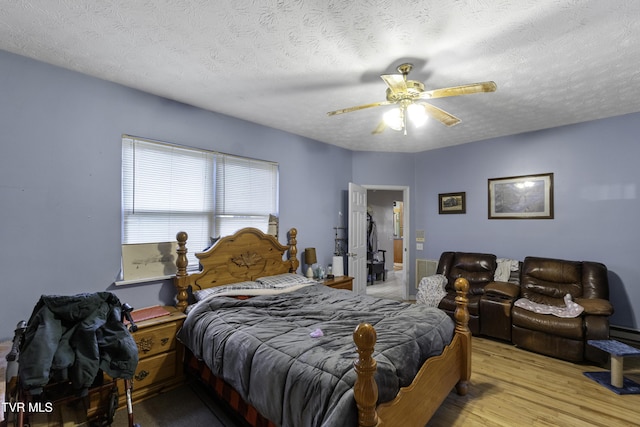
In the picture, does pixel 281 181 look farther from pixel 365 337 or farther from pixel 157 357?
pixel 365 337

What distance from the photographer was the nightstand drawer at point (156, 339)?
7.92ft

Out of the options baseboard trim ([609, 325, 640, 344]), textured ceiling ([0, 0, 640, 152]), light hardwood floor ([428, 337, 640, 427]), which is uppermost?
textured ceiling ([0, 0, 640, 152])

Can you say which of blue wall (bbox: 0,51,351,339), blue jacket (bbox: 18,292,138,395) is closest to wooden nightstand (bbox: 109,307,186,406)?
blue wall (bbox: 0,51,351,339)

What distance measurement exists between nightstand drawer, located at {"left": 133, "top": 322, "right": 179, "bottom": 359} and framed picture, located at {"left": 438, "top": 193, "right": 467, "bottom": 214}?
14.3 ft

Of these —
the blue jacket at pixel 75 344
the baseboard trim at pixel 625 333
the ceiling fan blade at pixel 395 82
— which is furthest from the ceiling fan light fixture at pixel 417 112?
the baseboard trim at pixel 625 333

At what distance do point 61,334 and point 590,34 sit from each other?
3.80m

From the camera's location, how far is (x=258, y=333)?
6.81 ft

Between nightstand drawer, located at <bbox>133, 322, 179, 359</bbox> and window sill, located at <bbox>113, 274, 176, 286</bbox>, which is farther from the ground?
window sill, located at <bbox>113, 274, 176, 286</bbox>

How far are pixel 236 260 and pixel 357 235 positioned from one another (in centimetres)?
225

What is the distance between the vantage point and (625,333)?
351 cm

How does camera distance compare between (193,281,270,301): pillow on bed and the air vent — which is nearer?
(193,281,270,301): pillow on bed

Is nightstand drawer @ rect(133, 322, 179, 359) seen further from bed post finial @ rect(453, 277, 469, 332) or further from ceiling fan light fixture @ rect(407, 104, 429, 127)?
ceiling fan light fixture @ rect(407, 104, 429, 127)

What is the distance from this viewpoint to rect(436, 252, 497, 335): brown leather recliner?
3795 mm

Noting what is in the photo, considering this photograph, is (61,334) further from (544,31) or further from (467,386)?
(544,31)
